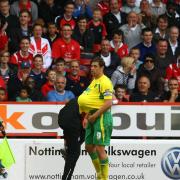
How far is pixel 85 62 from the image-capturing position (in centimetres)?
1620

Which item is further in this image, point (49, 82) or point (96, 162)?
point (49, 82)

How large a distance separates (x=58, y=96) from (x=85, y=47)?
8.47ft

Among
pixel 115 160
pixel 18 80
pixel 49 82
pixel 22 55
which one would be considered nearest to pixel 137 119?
pixel 115 160

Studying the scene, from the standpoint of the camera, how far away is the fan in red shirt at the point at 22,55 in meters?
15.5

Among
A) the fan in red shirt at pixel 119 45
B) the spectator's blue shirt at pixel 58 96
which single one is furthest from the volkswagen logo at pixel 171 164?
the fan in red shirt at pixel 119 45

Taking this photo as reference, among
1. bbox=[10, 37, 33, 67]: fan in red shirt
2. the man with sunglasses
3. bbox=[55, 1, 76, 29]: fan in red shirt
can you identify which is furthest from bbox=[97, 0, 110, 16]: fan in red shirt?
the man with sunglasses

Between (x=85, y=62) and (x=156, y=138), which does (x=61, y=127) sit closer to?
(x=156, y=138)

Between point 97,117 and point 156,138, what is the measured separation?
71.1 inches

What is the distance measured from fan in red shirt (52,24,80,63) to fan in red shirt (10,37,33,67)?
59cm

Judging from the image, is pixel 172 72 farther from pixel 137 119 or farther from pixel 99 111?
pixel 99 111

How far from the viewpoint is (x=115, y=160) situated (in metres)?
12.9

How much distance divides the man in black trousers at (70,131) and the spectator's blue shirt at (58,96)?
1.94 m

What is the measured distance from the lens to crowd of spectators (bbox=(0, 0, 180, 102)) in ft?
48.6

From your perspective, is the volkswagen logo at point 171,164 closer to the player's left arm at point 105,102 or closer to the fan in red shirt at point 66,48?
the player's left arm at point 105,102
